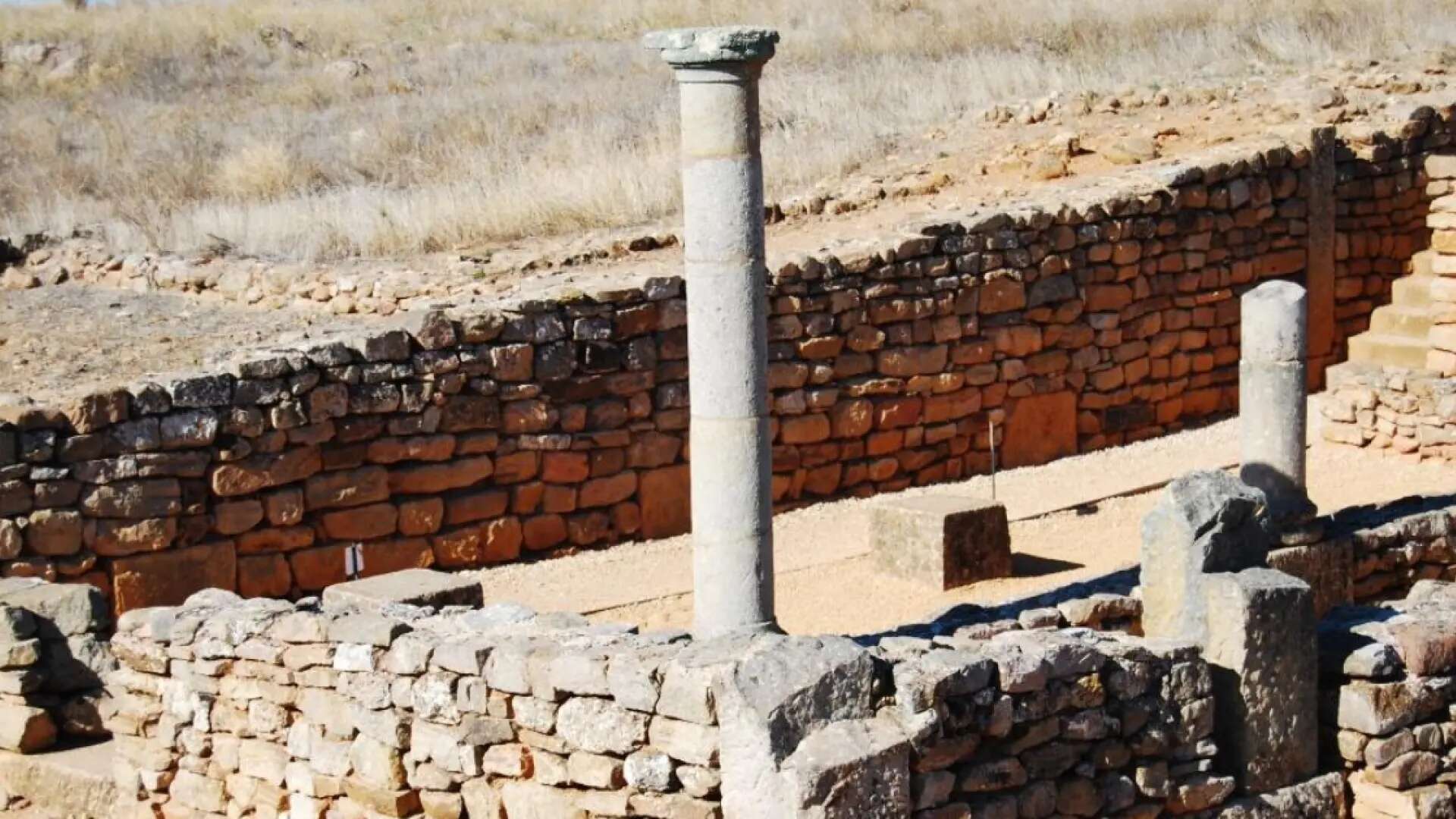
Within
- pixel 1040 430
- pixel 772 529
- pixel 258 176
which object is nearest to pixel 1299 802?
pixel 772 529

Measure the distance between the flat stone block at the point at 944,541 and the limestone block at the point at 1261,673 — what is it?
467 cm

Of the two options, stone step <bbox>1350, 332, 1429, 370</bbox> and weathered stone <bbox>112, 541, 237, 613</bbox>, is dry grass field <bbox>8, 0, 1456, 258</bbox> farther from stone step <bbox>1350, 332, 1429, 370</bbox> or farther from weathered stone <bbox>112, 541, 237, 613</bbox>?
weathered stone <bbox>112, 541, 237, 613</bbox>

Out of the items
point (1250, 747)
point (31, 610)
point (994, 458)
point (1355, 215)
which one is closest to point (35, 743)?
point (31, 610)

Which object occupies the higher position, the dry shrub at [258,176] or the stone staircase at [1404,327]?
the dry shrub at [258,176]

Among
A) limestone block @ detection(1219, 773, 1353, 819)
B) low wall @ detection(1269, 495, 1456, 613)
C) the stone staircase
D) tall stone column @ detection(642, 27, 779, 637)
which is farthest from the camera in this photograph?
the stone staircase

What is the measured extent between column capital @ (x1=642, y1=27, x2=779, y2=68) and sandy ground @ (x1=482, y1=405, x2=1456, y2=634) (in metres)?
3.93

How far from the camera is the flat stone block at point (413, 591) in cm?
1051

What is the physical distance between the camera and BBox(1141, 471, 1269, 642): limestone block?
943cm

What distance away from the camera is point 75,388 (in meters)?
13.0

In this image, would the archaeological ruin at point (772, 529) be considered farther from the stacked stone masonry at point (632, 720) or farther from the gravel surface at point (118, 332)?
the gravel surface at point (118, 332)

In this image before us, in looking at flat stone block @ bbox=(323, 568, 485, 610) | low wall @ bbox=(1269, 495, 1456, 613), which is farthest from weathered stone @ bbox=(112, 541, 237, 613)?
low wall @ bbox=(1269, 495, 1456, 613)

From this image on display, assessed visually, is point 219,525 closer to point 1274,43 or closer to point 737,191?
point 737,191

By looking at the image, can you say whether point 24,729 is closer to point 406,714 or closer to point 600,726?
point 406,714

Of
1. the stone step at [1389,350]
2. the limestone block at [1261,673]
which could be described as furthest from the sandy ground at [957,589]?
the limestone block at [1261,673]
